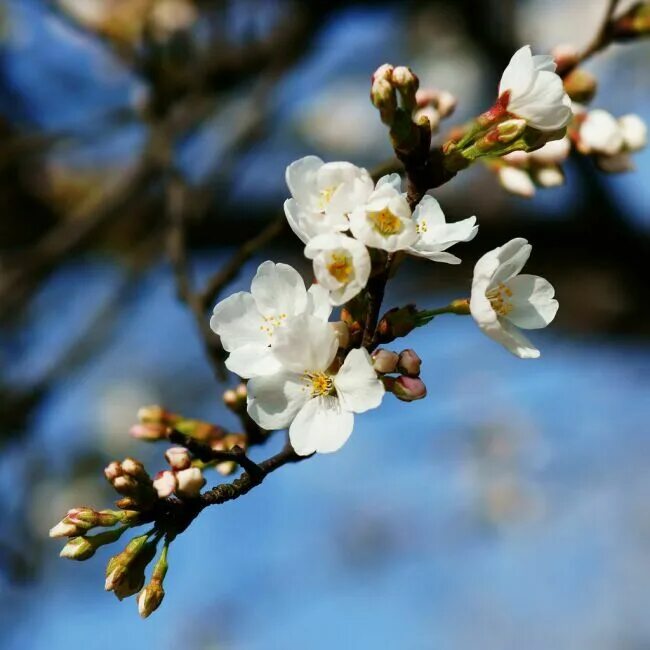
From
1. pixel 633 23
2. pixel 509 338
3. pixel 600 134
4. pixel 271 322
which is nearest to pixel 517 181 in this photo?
pixel 600 134

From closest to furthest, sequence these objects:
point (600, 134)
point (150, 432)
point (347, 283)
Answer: point (347, 283), point (150, 432), point (600, 134)

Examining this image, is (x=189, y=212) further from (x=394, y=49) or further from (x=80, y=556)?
(x=394, y=49)

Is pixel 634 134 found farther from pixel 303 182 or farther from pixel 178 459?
pixel 178 459

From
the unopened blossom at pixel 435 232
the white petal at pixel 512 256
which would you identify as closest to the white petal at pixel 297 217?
the unopened blossom at pixel 435 232

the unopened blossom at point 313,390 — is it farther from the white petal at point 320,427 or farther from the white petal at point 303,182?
the white petal at point 303,182

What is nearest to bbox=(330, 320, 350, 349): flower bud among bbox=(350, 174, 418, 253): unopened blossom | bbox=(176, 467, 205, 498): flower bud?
bbox=(350, 174, 418, 253): unopened blossom
